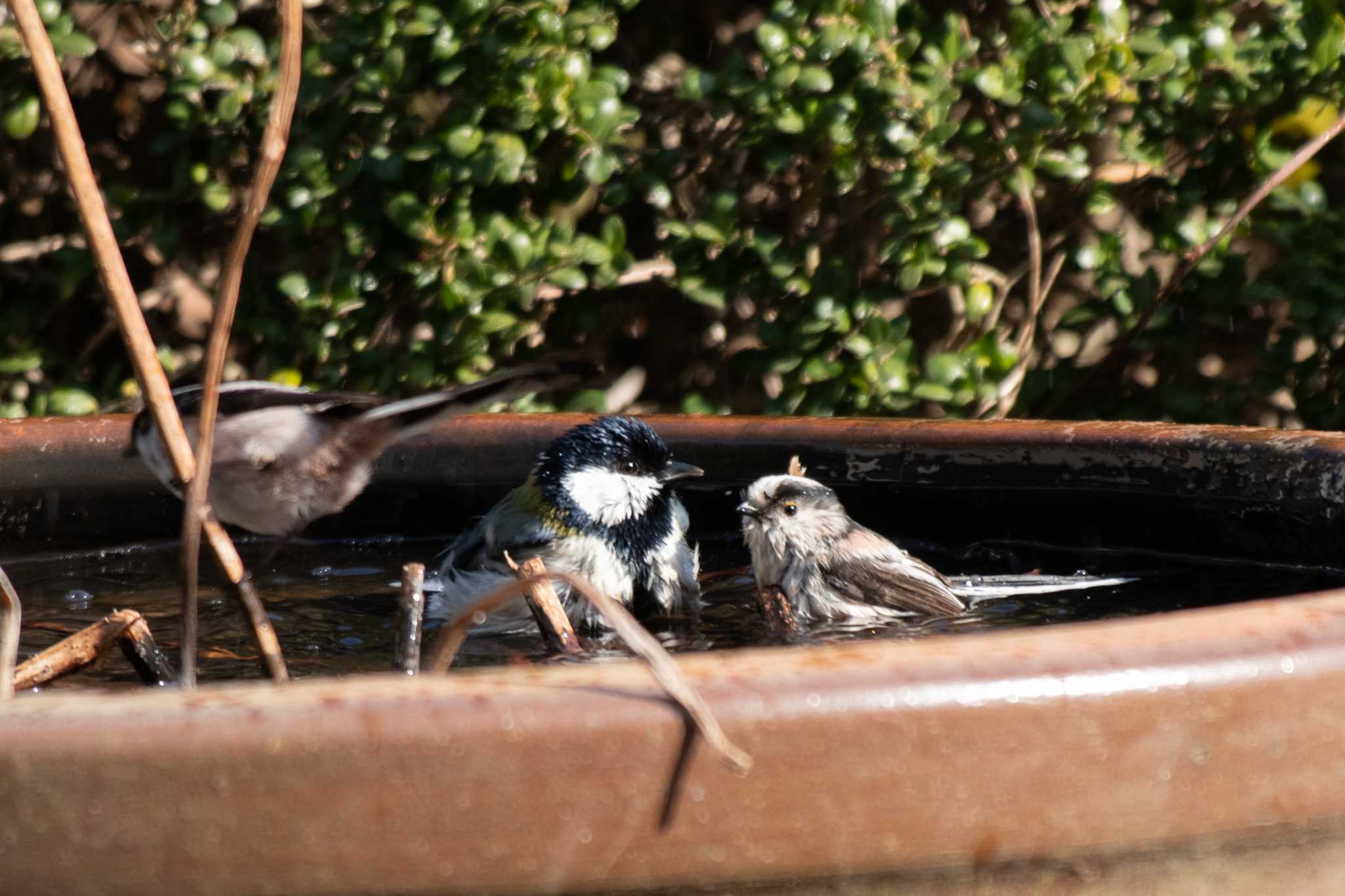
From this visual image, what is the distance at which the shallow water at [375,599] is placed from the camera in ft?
8.34

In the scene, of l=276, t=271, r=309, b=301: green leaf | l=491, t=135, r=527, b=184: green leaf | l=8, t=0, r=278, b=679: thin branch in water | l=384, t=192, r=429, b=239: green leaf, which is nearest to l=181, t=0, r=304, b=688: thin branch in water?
l=8, t=0, r=278, b=679: thin branch in water

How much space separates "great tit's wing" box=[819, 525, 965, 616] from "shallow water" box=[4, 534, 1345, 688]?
42 millimetres

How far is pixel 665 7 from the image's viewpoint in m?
5.49

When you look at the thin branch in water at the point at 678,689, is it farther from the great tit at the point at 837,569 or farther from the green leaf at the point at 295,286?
the green leaf at the point at 295,286

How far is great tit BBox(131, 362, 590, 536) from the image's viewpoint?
2658 mm

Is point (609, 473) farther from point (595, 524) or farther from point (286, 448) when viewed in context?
point (286, 448)

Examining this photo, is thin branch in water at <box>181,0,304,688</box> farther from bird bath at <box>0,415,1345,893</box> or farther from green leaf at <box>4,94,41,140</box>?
green leaf at <box>4,94,41,140</box>

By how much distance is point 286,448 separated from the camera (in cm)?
269

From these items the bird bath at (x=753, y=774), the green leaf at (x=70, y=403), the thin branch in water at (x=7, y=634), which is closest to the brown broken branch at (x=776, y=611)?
the bird bath at (x=753, y=774)

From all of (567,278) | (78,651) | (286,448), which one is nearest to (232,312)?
(78,651)

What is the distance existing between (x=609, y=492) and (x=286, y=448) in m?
0.69

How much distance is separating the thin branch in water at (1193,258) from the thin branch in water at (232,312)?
372 cm

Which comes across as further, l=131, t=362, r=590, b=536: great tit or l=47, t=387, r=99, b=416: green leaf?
l=47, t=387, r=99, b=416: green leaf

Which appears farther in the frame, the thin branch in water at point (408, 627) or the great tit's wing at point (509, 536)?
the great tit's wing at point (509, 536)
